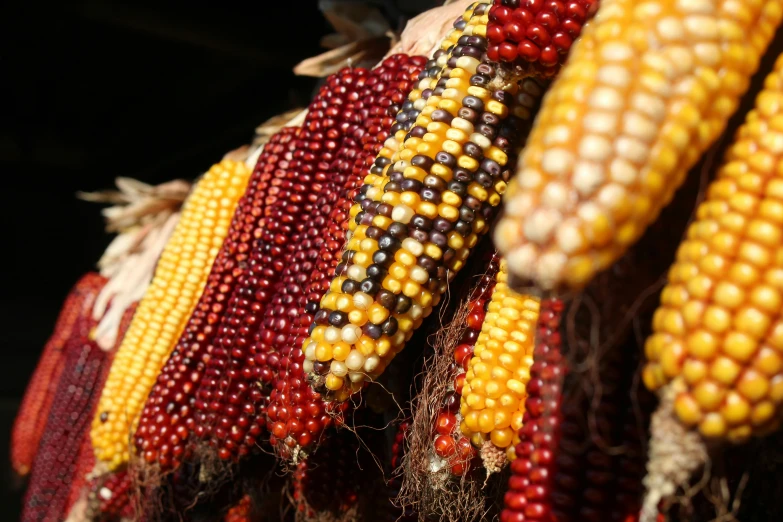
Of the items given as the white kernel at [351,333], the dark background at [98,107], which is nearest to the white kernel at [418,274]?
the white kernel at [351,333]

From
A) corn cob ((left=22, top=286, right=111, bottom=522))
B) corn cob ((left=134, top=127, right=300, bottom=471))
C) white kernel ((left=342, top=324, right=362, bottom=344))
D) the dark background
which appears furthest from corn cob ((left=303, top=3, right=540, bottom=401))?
corn cob ((left=22, top=286, right=111, bottom=522))

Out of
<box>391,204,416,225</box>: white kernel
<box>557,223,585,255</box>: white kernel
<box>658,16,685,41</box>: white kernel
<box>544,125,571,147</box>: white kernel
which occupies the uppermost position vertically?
<box>658,16,685,41</box>: white kernel

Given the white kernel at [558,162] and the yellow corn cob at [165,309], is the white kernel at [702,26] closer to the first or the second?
the white kernel at [558,162]

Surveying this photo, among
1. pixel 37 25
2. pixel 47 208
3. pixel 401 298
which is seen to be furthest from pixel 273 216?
pixel 47 208

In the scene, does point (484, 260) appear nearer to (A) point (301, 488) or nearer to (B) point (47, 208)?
(A) point (301, 488)

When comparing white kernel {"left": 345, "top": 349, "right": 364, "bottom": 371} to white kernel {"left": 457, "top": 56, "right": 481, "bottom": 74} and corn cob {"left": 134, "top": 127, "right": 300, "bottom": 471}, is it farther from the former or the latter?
corn cob {"left": 134, "top": 127, "right": 300, "bottom": 471}
